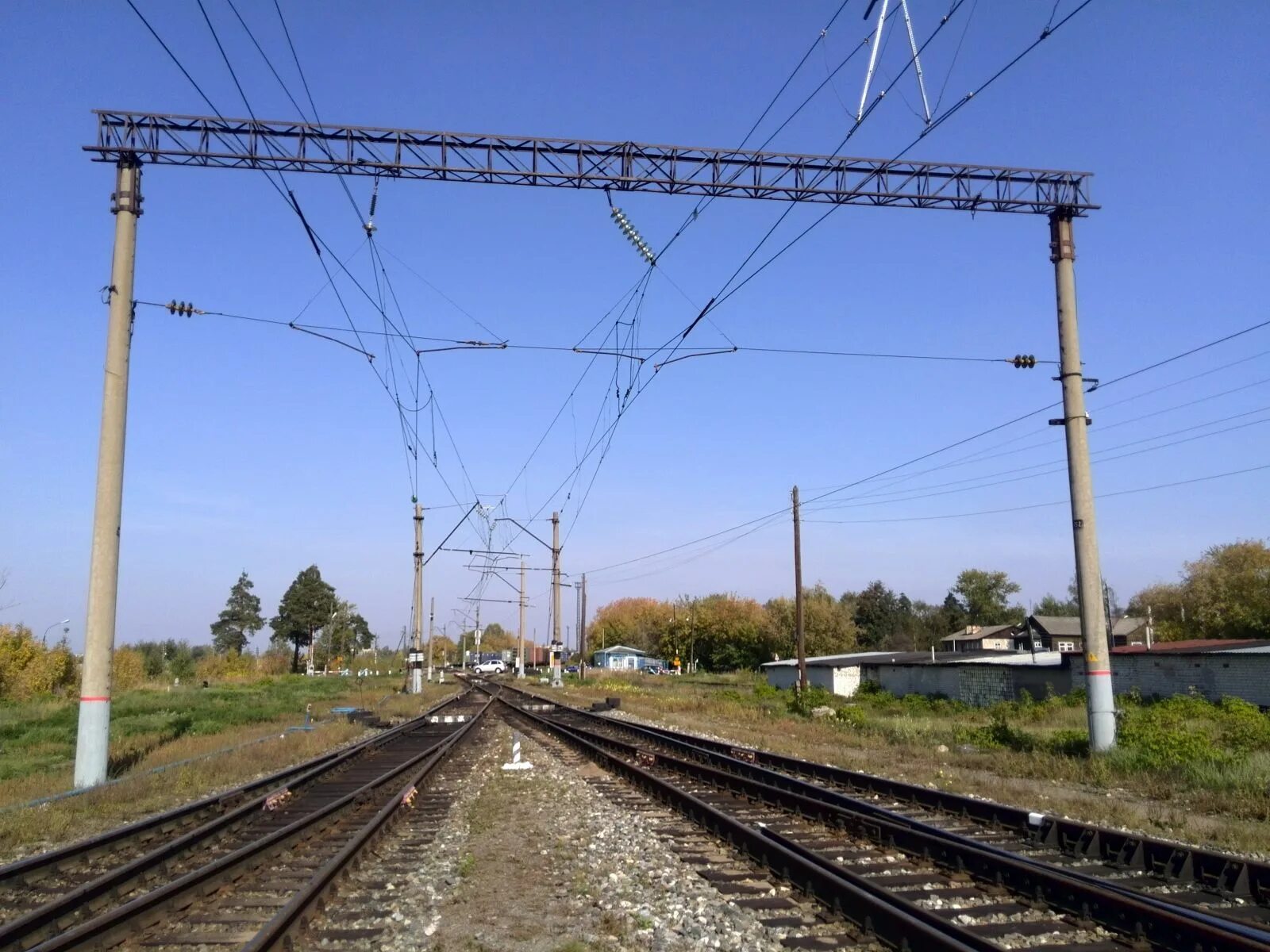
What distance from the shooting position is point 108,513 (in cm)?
1703

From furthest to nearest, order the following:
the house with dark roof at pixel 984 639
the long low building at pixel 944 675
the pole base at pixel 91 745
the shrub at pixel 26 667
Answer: the house with dark roof at pixel 984 639 < the shrub at pixel 26 667 < the long low building at pixel 944 675 < the pole base at pixel 91 745

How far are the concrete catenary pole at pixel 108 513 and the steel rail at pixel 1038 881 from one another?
1102 cm

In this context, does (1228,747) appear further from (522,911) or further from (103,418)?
(103,418)

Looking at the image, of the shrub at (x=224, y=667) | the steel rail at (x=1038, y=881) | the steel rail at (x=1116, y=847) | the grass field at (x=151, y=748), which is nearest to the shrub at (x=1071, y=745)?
the steel rail at (x=1116, y=847)

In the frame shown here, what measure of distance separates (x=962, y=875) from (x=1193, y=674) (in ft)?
111

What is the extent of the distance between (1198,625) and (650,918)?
292ft

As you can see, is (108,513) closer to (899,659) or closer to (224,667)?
(899,659)

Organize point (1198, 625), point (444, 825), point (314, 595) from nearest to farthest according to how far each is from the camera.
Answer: point (444, 825)
point (1198, 625)
point (314, 595)

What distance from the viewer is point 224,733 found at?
27.5 m

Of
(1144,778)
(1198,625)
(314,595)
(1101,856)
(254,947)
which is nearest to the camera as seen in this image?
(254,947)

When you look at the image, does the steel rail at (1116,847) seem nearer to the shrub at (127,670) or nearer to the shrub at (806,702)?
the shrub at (806,702)

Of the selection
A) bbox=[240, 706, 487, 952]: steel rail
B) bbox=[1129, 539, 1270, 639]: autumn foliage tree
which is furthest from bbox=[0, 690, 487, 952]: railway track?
bbox=[1129, 539, 1270, 639]: autumn foliage tree

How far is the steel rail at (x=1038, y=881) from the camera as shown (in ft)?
22.1

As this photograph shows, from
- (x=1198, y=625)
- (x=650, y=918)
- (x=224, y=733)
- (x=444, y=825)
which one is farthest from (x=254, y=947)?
(x=1198, y=625)
